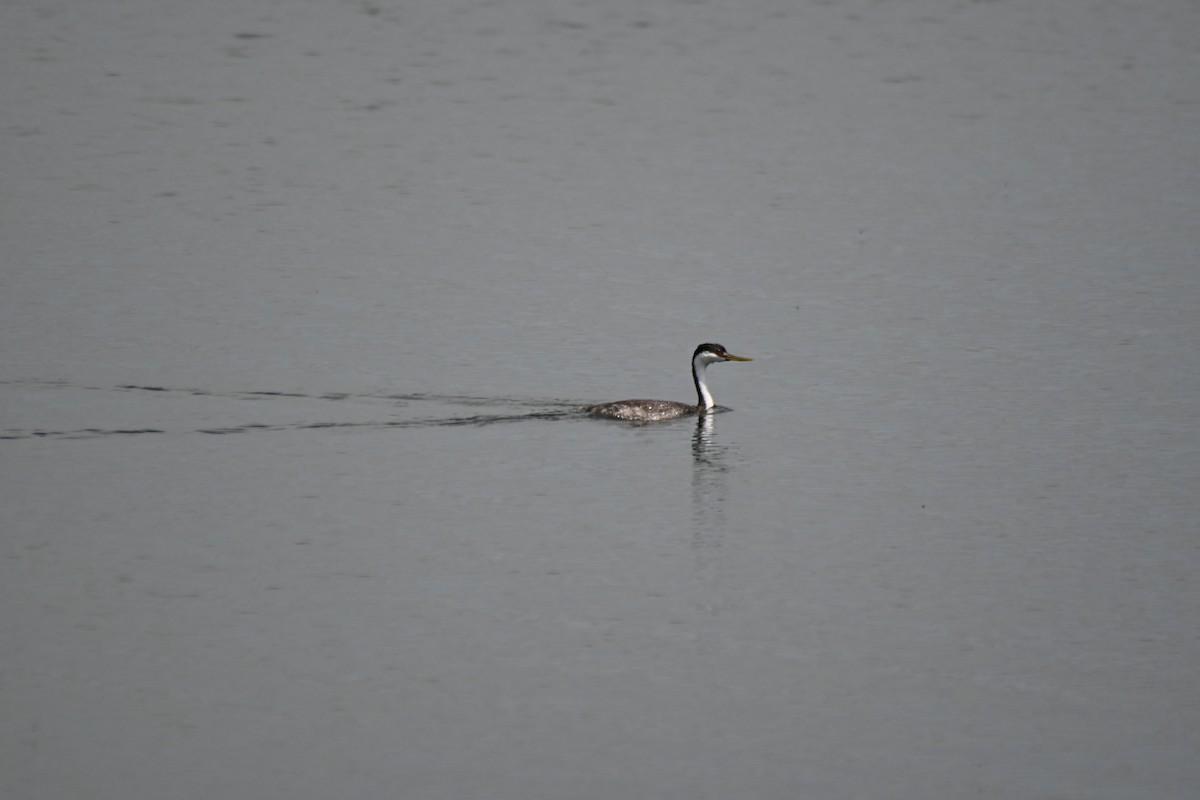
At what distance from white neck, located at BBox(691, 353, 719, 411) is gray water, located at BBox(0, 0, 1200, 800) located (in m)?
0.22

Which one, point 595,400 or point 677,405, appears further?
point 677,405

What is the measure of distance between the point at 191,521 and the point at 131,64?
56.1 ft

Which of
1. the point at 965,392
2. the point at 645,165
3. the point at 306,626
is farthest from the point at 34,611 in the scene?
the point at 645,165

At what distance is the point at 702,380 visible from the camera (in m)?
17.9

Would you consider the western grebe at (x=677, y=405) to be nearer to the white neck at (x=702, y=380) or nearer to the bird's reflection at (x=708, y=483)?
the white neck at (x=702, y=380)

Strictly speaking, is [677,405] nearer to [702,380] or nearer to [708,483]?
[702,380]

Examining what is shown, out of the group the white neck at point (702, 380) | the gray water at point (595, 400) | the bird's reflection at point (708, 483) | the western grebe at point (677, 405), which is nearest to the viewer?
the gray water at point (595, 400)

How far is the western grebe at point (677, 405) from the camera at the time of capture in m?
16.5

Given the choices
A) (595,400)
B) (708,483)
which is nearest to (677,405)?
(595,400)

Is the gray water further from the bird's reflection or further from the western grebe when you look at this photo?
the western grebe

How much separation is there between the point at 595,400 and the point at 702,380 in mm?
1418

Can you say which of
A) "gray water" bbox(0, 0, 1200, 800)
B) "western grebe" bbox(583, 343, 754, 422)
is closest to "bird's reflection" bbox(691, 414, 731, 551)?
"gray water" bbox(0, 0, 1200, 800)

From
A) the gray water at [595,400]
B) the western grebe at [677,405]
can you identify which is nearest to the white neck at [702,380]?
the western grebe at [677,405]

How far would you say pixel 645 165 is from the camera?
24.9 m
